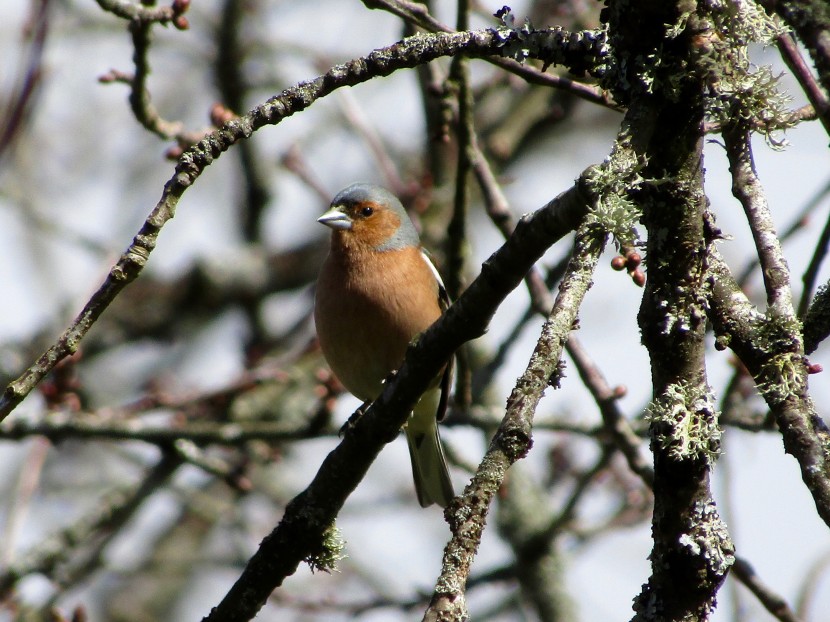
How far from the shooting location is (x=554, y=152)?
11.0 metres

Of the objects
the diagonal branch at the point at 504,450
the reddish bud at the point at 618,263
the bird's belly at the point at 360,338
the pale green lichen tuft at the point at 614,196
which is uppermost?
the bird's belly at the point at 360,338

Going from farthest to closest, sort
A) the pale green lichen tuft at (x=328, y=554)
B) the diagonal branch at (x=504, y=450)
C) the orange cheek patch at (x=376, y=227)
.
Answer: the orange cheek patch at (x=376, y=227) → the pale green lichen tuft at (x=328, y=554) → the diagonal branch at (x=504, y=450)

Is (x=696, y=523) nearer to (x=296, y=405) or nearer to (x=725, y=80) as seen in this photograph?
(x=725, y=80)

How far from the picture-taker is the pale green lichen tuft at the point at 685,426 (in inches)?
91.0

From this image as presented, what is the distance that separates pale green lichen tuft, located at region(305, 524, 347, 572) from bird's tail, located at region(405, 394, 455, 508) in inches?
106

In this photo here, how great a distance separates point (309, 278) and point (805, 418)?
6.60m

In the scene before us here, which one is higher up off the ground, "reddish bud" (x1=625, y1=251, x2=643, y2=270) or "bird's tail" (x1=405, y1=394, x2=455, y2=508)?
"bird's tail" (x1=405, y1=394, x2=455, y2=508)

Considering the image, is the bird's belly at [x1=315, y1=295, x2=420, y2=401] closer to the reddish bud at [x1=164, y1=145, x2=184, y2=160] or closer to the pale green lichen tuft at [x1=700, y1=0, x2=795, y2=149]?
the reddish bud at [x1=164, y1=145, x2=184, y2=160]

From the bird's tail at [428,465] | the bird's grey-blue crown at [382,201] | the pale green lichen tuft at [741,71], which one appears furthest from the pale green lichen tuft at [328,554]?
the bird's grey-blue crown at [382,201]

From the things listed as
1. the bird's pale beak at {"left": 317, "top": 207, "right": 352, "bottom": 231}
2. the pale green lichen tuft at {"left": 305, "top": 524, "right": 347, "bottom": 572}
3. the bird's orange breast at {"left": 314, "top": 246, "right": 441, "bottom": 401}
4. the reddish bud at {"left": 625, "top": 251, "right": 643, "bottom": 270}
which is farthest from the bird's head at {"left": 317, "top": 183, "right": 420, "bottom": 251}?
the reddish bud at {"left": 625, "top": 251, "right": 643, "bottom": 270}

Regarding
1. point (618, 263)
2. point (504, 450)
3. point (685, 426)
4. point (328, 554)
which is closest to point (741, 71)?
point (618, 263)

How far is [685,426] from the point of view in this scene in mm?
2307

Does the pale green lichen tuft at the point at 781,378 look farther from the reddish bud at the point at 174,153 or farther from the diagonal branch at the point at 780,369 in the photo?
the reddish bud at the point at 174,153

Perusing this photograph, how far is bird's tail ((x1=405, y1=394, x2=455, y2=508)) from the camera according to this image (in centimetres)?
645
